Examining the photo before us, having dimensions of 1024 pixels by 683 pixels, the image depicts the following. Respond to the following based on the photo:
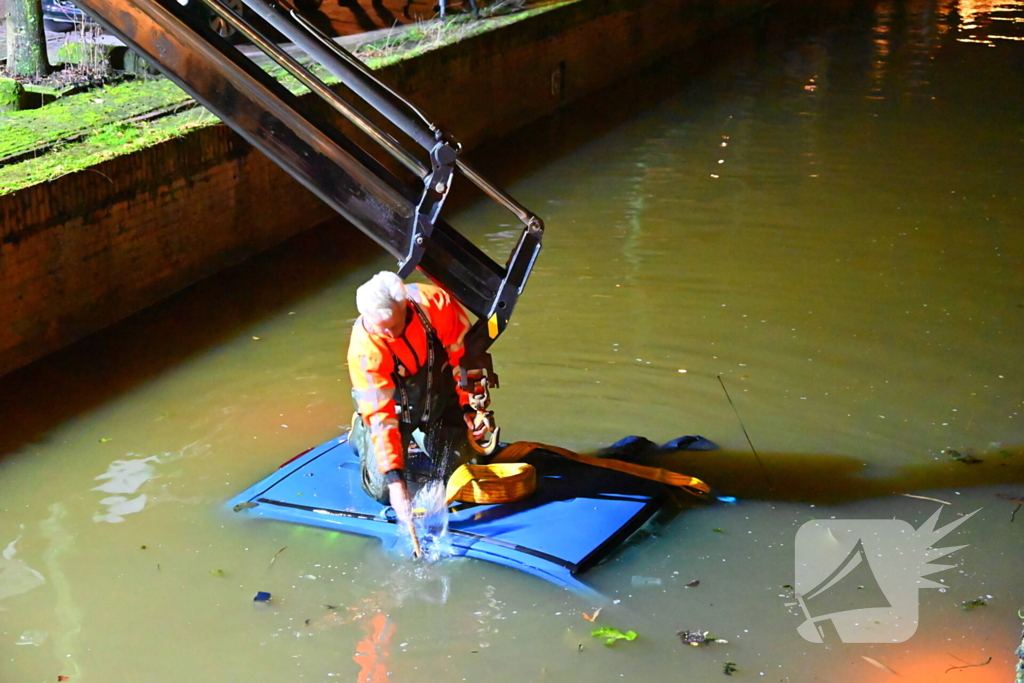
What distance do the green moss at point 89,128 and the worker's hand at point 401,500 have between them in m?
3.53

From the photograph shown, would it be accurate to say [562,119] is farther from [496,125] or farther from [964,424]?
[964,424]

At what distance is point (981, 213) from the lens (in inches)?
389

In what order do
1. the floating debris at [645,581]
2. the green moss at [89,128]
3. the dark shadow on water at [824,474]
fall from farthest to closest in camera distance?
the green moss at [89,128]
the dark shadow on water at [824,474]
the floating debris at [645,581]

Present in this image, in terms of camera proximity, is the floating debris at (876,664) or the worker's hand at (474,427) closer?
the floating debris at (876,664)

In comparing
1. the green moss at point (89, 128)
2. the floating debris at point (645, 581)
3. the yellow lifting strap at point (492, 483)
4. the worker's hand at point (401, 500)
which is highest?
the green moss at point (89, 128)

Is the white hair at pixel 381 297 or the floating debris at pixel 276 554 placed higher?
the white hair at pixel 381 297

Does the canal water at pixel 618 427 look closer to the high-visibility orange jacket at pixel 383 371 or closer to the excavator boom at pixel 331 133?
the high-visibility orange jacket at pixel 383 371

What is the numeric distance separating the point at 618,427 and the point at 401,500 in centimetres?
205

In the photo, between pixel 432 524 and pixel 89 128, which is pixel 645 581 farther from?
pixel 89 128

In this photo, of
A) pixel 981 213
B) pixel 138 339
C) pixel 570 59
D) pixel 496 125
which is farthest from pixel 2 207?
pixel 570 59

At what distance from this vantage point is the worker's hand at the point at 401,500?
4559 millimetres

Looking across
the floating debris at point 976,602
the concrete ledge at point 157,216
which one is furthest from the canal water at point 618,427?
the concrete ledge at point 157,216

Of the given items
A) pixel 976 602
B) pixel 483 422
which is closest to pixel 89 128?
pixel 483 422

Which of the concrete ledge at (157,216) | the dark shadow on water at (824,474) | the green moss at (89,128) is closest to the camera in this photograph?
the dark shadow on water at (824,474)
